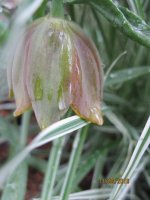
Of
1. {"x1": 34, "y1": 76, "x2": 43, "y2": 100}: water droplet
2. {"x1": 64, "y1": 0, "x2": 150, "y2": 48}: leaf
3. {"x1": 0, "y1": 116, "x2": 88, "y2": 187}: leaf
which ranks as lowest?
{"x1": 0, "y1": 116, "x2": 88, "y2": 187}: leaf

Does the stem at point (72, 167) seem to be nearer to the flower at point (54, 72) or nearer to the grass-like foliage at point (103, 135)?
the grass-like foliage at point (103, 135)

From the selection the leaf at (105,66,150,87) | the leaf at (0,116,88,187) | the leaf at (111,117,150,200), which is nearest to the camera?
the leaf at (0,116,88,187)

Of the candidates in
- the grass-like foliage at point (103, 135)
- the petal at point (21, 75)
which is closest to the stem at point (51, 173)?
the grass-like foliage at point (103, 135)

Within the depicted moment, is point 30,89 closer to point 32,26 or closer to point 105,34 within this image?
point 32,26

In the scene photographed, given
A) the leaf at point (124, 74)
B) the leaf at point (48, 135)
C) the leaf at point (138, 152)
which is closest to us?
the leaf at point (48, 135)

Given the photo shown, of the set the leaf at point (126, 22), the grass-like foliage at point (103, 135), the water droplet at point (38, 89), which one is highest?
the leaf at point (126, 22)

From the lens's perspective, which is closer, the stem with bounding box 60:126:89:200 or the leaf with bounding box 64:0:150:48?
the leaf with bounding box 64:0:150:48

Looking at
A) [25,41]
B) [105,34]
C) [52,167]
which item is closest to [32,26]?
[25,41]

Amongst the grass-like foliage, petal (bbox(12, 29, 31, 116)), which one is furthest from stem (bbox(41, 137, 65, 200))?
petal (bbox(12, 29, 31, 116))

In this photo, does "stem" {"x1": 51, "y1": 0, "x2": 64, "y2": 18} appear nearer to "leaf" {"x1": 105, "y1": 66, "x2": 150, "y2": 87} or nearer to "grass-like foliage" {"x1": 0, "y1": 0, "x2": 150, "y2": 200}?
"grass-like foliage" {"x1": 0, "y1": 0, "x2": 150, "y2": 200}
